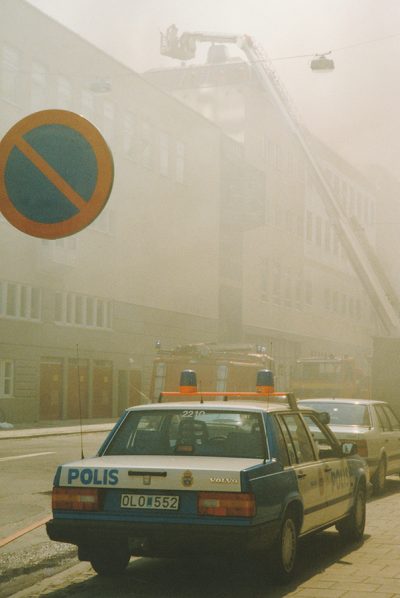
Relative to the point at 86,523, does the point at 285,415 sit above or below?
above

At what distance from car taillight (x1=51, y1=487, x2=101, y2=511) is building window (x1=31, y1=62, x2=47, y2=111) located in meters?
31.7

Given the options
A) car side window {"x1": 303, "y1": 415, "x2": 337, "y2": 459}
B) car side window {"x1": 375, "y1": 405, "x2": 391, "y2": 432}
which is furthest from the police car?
car side window {"x1": 375, "y1": 405, "x2": 391, "y2": 432}

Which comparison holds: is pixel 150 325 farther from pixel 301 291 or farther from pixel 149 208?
pixel 301 291

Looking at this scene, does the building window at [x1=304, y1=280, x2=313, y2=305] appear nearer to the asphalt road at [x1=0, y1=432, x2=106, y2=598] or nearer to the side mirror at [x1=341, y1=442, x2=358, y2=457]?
the asphalt road at [x1=0, y1=432, x2=106, y2=598]

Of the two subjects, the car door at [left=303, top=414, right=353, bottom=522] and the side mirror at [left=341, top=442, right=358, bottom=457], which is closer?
the car door at [left=303, top=414, right=353, bottom=522]

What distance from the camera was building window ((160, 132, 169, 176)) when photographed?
48.2 meters

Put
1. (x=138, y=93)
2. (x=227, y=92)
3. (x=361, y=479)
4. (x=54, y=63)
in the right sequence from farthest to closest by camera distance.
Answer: (x=227, y=92) → (x=138, y=93) → (x=54, y=63) → (x=361, y=479)

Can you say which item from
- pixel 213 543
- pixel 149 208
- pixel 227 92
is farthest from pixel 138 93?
pixel 213 543

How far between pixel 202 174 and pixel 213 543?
1800 inches

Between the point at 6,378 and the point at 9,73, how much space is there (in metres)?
10.2

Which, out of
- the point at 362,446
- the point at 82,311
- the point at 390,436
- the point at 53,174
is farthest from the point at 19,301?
the point at 53,174

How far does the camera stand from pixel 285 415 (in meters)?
8.70

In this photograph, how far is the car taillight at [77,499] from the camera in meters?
7.43

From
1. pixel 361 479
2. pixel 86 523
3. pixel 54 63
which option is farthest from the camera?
pixel 54 63
